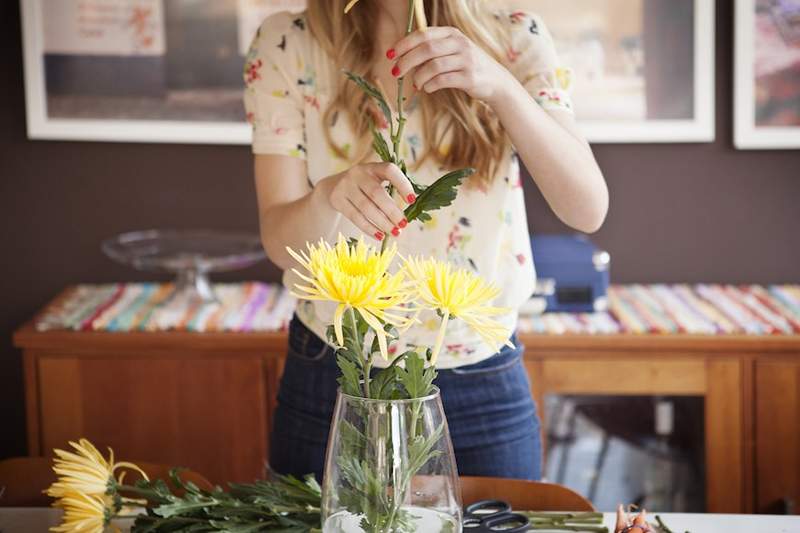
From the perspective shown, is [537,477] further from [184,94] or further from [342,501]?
[184,94]

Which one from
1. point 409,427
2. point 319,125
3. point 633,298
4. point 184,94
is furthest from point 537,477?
point 184,94

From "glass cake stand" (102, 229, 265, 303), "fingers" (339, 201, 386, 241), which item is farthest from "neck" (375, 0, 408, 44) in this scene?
"glass cake stand" (102, 229, 265, 303)

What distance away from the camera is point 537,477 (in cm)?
166

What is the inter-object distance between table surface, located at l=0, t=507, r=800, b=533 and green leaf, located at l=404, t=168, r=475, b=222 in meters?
0.53

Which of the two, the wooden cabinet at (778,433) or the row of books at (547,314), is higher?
the row of books at (547,314)

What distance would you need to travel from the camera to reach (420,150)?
1.58 metres

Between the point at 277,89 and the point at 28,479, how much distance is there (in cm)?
70

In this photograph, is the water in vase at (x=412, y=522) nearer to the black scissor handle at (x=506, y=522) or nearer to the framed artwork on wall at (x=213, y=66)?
the black scissor handle at (x=506, y=522)

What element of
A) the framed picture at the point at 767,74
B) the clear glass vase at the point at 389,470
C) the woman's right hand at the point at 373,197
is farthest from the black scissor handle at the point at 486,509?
the framed picture at the point at 767,74

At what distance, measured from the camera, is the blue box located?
2.59m

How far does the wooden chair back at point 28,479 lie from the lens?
61.9 inches

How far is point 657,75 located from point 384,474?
2.14 m

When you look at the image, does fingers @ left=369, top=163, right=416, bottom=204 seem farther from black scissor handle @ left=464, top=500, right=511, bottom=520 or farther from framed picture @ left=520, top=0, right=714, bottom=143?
framed picture @ left=520, top=0, right=714, bottom=143

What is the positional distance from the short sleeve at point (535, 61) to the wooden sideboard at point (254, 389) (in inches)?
39.6
